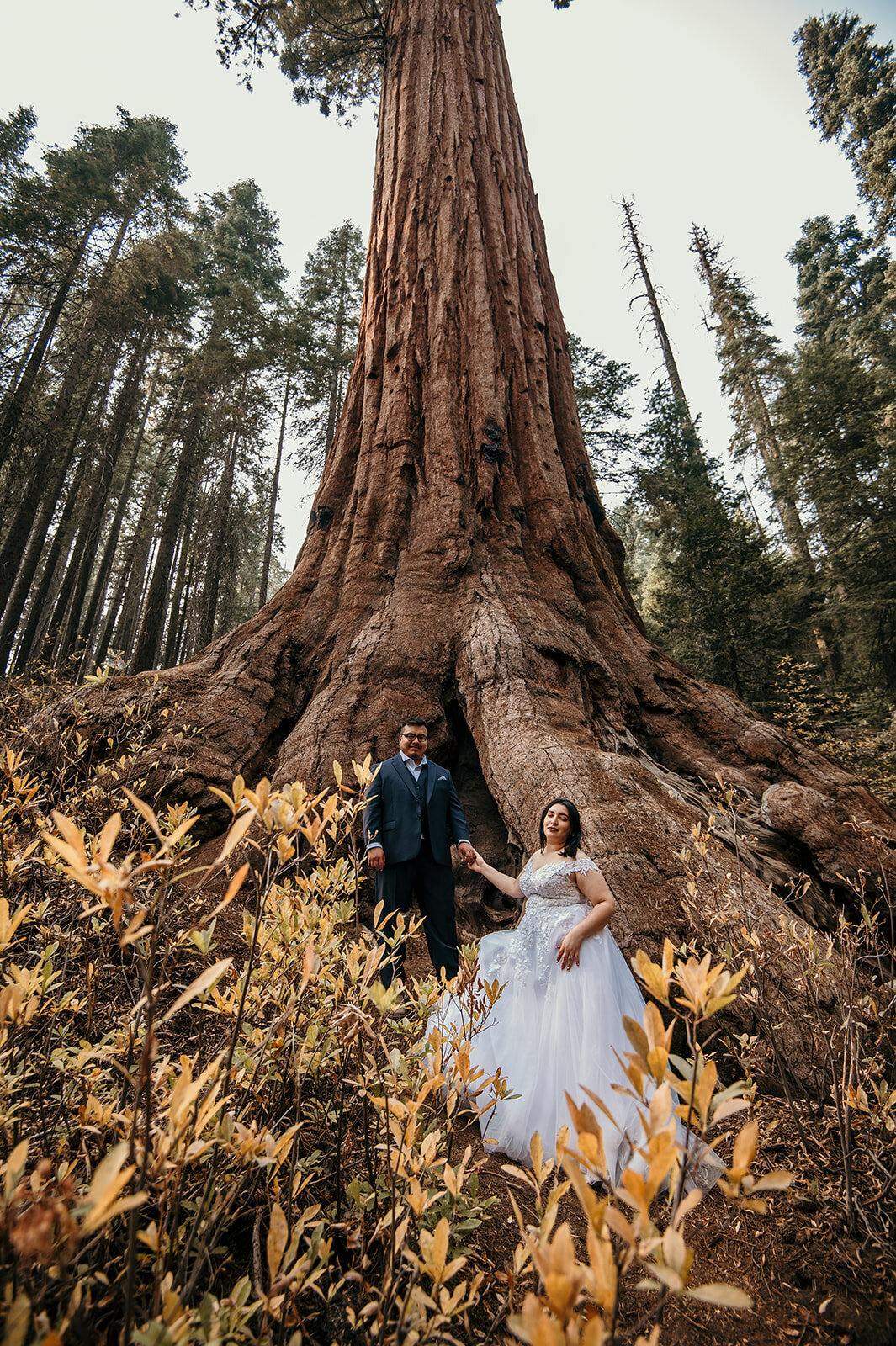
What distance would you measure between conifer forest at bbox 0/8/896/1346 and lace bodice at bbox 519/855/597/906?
0.21m

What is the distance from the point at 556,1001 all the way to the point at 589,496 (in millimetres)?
4445

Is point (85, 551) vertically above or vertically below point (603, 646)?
above

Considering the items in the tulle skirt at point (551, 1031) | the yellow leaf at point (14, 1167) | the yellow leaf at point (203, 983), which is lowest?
the tulle skirt at point (551, 1031)

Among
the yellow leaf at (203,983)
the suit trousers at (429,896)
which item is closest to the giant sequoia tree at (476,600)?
the suit trousers at (429,896)

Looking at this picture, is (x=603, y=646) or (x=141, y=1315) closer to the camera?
(x=141, y=1315)

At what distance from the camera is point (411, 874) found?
2.97 meters

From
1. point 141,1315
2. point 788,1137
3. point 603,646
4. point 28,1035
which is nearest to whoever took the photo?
point 141,1315

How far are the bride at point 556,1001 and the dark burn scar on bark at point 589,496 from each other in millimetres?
3606

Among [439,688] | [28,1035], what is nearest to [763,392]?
[439,688]

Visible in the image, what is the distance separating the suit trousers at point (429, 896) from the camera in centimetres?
283

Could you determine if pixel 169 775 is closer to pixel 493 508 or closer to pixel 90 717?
pixel 90 717

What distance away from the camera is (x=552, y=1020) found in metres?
2.10

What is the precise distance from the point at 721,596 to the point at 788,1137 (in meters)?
9.04

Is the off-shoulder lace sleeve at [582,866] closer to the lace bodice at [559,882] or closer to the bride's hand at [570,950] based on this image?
the lace bodice at [559,882]
